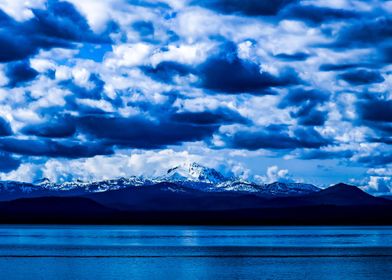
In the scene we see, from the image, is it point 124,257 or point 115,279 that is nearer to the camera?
point 115,279

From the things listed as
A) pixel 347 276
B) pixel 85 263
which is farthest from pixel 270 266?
pixel 85 263

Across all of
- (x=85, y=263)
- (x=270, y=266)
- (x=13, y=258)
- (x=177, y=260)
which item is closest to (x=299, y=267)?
(x=270, y=266)

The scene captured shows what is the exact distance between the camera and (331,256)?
389 ft

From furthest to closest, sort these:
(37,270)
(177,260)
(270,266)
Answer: (177,260)
(270,266)
(37,270)

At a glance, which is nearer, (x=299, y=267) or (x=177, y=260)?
(x=299, y=267)

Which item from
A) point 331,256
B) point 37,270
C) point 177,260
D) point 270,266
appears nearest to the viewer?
point 37,270

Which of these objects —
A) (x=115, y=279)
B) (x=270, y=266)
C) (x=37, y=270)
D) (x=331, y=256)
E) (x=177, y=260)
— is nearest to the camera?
(x=115, y=279)

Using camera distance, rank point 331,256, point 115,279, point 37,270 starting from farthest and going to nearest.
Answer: point 331,256 < point 37,270 < point 115,279

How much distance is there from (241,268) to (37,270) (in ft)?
76.7

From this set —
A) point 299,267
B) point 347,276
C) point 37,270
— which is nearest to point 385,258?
point 299,267

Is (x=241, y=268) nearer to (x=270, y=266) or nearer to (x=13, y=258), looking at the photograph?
(x=270, y=266)

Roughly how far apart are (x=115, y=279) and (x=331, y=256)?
156 feet

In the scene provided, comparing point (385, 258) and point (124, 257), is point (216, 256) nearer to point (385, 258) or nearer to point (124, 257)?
→ point (124, 257)

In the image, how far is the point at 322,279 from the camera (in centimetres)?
8031
